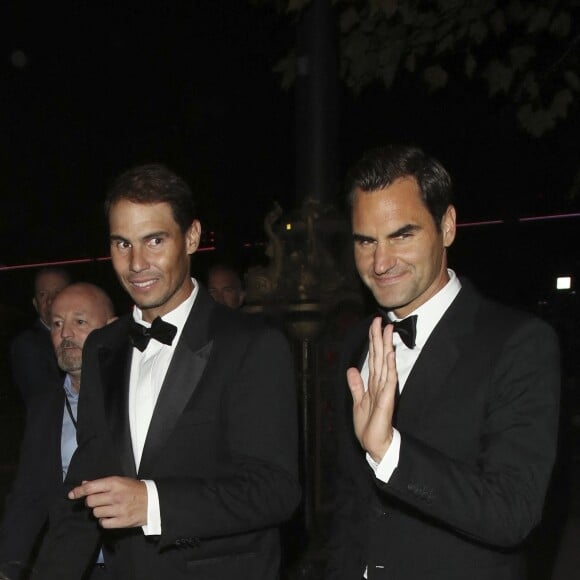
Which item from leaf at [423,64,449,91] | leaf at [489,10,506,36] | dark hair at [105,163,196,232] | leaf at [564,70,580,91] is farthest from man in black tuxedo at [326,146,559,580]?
leaf at [564,70,580,91]

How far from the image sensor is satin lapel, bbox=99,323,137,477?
9.14ft

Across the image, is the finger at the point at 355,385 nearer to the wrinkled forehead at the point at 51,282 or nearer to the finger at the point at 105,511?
the finger at the point at 105,511

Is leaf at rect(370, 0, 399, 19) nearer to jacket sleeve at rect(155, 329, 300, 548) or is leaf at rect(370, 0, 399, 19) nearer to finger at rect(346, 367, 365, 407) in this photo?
jacket sleeve at rect(155, 329, 300, 548)

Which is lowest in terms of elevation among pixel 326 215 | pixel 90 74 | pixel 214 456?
pixel 214 456

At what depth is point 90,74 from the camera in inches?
640

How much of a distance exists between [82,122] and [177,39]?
353cm

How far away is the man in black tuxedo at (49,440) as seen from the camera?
3.55m

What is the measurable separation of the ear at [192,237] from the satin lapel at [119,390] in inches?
14.9

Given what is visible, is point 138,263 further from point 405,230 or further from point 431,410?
point 431,410

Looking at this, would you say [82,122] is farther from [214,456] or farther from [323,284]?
[214,456]

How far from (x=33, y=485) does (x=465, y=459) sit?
2008 mm

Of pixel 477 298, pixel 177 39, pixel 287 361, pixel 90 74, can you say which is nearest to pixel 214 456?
pixel 287 361

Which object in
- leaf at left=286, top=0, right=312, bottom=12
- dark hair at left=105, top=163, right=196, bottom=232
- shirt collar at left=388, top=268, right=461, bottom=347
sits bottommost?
shirt collar at left=388, top=268, right=461, bottom=347

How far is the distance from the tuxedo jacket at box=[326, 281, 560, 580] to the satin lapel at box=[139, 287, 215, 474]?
0.57 m
